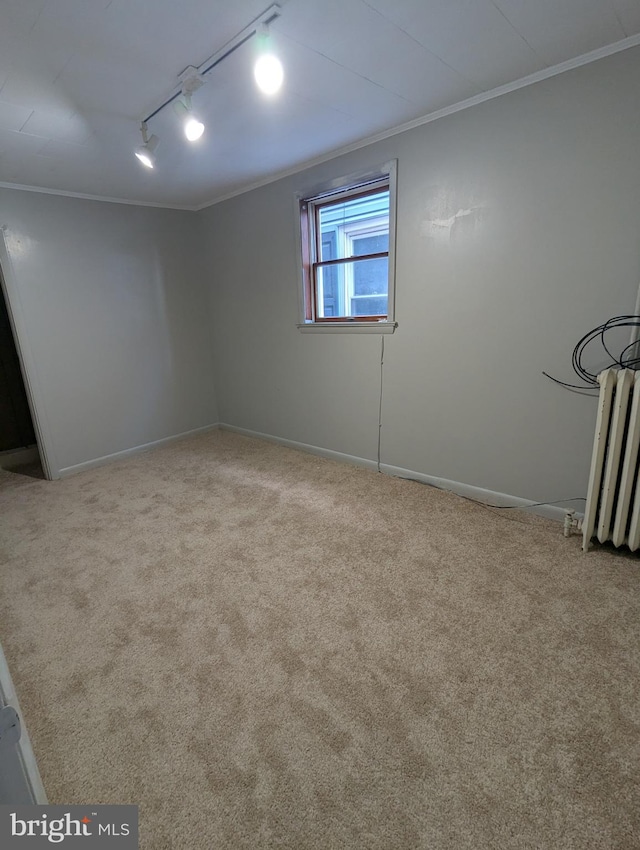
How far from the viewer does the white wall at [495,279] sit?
2008mm

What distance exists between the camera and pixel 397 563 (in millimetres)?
2168

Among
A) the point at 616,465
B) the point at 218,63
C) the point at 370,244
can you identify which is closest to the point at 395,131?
the point at 370,244

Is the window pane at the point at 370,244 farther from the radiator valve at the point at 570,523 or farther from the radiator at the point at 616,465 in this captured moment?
the radiator valve at the point at 570,523

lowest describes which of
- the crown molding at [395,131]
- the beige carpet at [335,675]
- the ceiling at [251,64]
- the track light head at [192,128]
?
the beige carpet at [335,675]

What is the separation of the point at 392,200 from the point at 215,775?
319 centimetres

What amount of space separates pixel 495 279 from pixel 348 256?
1280 millimetres

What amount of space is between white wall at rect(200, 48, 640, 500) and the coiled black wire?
0.15ft

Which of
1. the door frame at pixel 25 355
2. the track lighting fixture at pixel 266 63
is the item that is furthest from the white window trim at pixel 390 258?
the door frame at pixel 25 355

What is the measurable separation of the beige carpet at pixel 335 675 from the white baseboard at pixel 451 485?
103 mm

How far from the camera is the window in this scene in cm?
301

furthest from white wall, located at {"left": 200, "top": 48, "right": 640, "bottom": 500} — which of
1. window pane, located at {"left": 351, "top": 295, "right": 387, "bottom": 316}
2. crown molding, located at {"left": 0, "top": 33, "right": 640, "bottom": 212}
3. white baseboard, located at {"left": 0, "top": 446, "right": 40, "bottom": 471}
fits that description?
white baseboard, located at {"left": 0, "top": 446, "right": 40, "bottom": 471}

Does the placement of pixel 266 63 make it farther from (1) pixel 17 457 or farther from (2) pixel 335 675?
(1) pixel 17 457

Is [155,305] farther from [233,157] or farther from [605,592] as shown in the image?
[605,592]

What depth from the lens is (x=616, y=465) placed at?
2.00 metres
